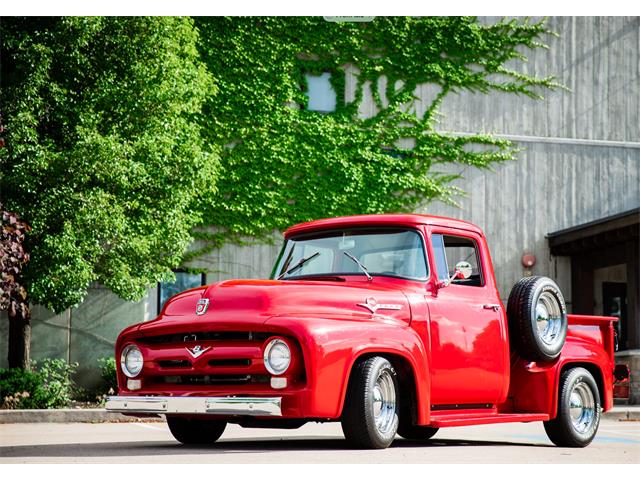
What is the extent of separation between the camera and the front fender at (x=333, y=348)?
25.4 feet

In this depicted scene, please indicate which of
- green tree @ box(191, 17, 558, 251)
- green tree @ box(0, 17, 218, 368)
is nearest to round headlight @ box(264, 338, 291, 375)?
green tree @ box(0, 17, 218, 368)

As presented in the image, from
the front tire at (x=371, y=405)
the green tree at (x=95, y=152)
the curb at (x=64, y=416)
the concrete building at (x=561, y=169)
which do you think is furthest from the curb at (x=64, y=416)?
the front tire at (x=371, y=405)

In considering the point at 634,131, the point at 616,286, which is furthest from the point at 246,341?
the point at 616,286

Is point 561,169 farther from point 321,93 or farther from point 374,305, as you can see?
point 374,305

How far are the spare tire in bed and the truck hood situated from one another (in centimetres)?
153

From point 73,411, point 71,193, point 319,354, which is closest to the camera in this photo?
point 319,354

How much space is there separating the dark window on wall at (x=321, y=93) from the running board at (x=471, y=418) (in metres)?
15.2

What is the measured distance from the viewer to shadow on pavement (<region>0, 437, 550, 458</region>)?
849cm

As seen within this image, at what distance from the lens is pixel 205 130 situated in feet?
75.8

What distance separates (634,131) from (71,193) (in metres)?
14.8

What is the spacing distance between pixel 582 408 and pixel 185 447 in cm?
417

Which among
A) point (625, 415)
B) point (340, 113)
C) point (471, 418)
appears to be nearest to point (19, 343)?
point (340, 113)

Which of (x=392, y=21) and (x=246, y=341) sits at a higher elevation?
(x=392, y=21)

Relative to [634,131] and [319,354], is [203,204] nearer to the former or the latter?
[634,131]
